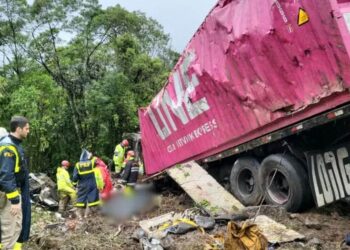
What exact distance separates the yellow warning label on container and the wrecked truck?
11 millimetres

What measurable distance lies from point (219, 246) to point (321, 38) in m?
2.40

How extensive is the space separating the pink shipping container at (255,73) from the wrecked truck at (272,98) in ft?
0.04

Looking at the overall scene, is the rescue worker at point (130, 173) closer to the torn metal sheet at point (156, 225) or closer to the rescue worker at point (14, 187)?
the torn metal sheet at point (156, 225)

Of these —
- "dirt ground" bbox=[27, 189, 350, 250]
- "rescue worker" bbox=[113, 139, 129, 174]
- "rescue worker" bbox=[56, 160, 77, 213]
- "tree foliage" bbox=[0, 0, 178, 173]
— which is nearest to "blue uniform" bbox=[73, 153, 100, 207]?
"rescue worker" bbox=[56, 160, 77, 213]

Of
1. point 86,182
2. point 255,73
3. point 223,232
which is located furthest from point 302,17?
point 86,182

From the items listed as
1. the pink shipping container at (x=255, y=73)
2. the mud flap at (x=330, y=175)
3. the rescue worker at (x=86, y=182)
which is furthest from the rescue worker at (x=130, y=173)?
the mud flap at (x=330, y=175)

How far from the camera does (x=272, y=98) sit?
5.96 metres

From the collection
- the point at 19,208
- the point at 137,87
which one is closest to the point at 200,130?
the point at 19,208

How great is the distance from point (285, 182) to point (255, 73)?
62.7 inches

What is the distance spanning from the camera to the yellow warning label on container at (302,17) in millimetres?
5094

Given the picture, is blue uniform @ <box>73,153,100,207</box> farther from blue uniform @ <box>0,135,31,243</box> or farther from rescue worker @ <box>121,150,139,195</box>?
blue uniform @ <box>0,135,31,243</box>

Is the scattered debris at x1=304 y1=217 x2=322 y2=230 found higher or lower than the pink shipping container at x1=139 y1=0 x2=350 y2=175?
lower

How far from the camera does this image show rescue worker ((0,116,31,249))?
4.50 meters

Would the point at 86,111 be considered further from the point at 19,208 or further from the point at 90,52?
the point at 19,208
